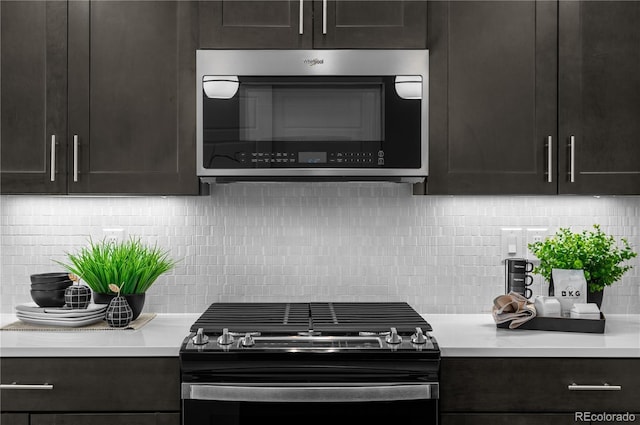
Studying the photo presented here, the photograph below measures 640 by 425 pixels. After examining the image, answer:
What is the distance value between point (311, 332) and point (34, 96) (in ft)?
4.23

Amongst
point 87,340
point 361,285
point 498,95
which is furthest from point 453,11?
point 87,340

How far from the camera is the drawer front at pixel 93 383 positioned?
183 cm

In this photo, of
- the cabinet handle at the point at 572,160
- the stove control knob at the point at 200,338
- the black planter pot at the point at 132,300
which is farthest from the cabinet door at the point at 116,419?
the cabinet handle at the point at 572,160

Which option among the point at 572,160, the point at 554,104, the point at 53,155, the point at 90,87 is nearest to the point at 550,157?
the point at 572,160

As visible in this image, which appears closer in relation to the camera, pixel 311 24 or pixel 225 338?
pixel 225 338

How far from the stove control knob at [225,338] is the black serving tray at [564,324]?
989 mm

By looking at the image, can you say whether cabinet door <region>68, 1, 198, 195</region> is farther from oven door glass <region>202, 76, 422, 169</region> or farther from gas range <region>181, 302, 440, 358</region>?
gas range <region>181, 302, 440, 358</region>

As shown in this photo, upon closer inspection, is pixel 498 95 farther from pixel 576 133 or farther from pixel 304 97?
pixel 304 97

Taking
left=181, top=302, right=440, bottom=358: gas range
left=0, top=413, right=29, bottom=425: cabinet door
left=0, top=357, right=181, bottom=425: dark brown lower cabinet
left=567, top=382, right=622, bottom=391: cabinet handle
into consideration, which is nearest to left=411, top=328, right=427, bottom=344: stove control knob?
left=181, top=302, right=440, bottom=358: gas range

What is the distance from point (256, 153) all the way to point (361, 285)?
76cm

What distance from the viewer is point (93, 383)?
1.83 m

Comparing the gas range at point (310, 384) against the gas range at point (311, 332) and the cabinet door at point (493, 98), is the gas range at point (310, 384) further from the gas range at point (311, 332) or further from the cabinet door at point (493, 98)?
the cabinet door at point (493, 98)

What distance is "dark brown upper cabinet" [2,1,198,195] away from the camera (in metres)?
2.16

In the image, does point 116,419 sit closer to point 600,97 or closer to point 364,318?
point 364,318
